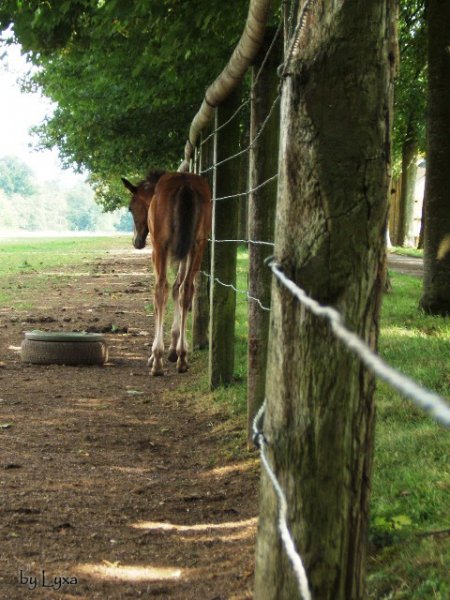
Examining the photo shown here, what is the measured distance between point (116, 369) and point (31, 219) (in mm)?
186361

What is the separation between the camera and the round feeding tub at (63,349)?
10500 millimetres

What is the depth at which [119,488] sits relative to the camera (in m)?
5.82

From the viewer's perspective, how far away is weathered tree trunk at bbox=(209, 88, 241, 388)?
8.58 metres

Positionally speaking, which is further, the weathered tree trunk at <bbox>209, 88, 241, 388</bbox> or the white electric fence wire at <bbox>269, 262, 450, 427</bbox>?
the weathered tree trunk at <bbox>209, 88, 241, 388</bbox>

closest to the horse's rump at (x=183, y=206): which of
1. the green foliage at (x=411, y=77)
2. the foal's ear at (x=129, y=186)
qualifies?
the foal's ear at (x=129, y=186)

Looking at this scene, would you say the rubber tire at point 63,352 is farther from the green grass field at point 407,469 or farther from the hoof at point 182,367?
the green grass field at point 407,469

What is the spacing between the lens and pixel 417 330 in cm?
1018

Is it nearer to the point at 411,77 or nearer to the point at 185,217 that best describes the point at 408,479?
the point at 185,217

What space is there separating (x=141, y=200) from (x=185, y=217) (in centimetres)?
209

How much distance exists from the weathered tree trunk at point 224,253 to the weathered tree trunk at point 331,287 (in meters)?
5.81

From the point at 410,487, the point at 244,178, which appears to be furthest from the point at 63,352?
the point at 244,178

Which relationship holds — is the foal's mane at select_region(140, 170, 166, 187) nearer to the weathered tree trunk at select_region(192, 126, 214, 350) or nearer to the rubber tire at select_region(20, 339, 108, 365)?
the weathered tree trunk at select_region(192, 126, 214, 350)

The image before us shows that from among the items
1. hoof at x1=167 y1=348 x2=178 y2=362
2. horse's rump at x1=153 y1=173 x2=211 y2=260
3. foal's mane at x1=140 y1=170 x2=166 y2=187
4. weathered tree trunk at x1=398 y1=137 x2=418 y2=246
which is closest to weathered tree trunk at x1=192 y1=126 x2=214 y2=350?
foal's mane at x1=140 y1=170 x2=166 y2=187

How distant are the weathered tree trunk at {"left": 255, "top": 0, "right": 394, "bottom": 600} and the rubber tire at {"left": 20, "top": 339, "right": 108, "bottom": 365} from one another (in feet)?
25.9
